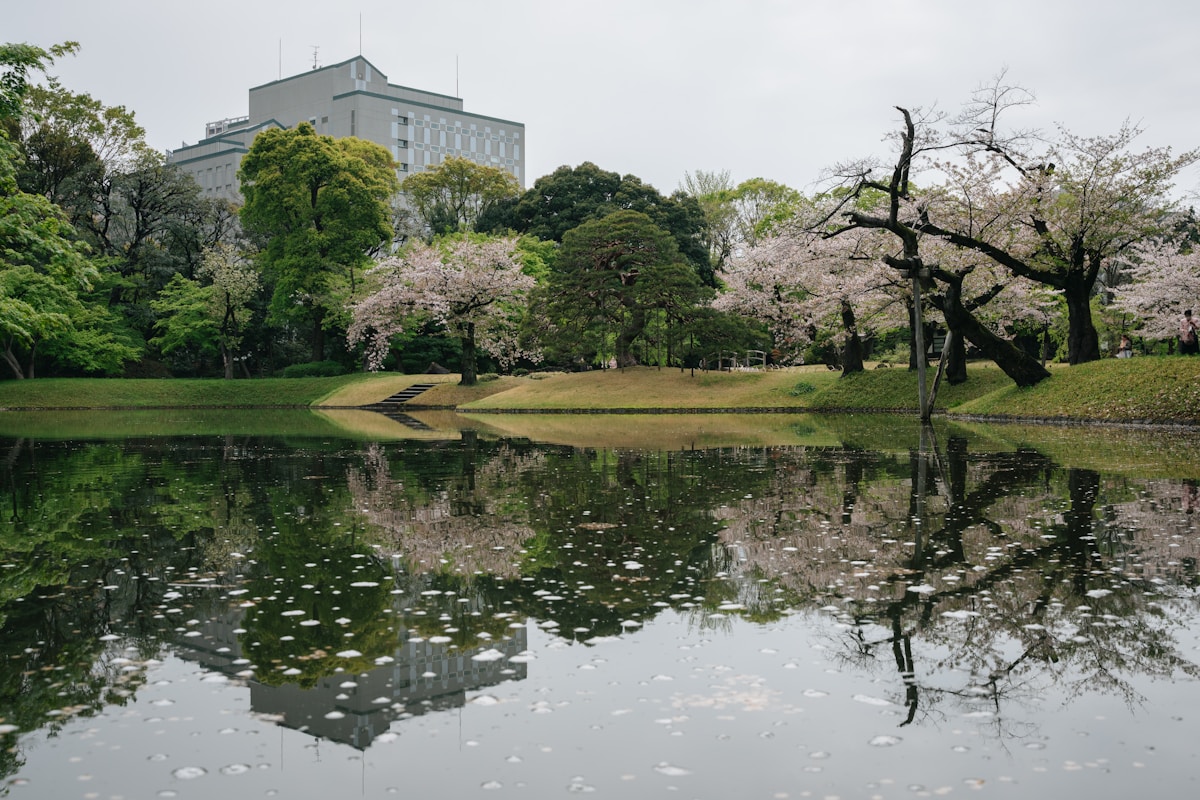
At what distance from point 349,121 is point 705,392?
232 ft

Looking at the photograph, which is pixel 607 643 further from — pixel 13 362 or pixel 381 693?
pixel 13 362

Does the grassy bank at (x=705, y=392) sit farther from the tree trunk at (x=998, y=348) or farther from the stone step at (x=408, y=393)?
the stone step at (x=408, y=393)

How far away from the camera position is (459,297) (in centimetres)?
4722

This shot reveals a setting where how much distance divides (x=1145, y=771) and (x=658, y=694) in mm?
2215

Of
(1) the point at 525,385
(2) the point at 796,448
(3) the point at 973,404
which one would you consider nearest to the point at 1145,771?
(2) the point at 796,448

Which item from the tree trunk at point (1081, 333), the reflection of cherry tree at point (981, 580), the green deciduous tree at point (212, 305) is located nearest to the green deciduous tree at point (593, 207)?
the green deciduous tree at point (212, 305)

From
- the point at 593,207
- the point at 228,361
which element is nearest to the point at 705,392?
the point at 593,207

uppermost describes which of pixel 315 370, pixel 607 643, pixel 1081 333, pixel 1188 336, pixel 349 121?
pixel 349 121

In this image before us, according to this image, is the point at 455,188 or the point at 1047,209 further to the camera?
the point at 455,188

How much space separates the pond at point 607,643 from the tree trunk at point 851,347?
27341 mm

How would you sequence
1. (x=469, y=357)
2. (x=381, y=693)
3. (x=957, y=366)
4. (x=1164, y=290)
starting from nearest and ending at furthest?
(x=381, y=693), (x=1164, y=290), (x=957, y=366), (x=469, y=357)

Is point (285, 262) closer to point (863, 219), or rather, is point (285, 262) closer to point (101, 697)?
point (863, 219)

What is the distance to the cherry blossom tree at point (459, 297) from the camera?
154 ft

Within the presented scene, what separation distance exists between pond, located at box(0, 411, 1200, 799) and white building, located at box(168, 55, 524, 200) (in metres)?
89.3
